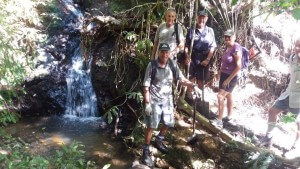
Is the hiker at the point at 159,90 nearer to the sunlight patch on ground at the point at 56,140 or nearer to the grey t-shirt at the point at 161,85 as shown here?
the grey t-shirt at the point at 161,85

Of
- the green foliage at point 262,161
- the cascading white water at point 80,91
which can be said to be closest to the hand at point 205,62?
the green foliage at point 262,161

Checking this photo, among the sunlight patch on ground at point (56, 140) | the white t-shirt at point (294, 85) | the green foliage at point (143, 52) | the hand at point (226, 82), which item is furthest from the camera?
the green foliage at point (143, 52)

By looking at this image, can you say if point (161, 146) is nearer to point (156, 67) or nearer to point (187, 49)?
point (156, 67)

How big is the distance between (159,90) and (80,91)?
4.38 m

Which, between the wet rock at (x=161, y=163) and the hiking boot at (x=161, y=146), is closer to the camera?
the wet rock at (x=161, y=163)

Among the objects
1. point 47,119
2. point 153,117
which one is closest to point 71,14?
point 47,119

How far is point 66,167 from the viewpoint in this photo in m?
4.39

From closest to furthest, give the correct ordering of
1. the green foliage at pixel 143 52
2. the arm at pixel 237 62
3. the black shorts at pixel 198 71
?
the arm at pixel 237 62
the black shorts at pixel 198 71
the green foliage at pixel 143 52

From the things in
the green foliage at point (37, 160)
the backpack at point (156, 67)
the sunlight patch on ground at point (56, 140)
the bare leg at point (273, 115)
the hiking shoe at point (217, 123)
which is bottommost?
the sunlight patch on ground at point (56, 140)

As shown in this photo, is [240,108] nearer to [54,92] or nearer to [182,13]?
[182,13]

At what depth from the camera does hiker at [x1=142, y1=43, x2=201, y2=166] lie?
4.73m

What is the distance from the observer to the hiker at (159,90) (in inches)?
186

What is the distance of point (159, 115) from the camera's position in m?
4.96

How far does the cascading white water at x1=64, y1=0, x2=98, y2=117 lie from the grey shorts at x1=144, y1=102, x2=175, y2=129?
3.76 metres
